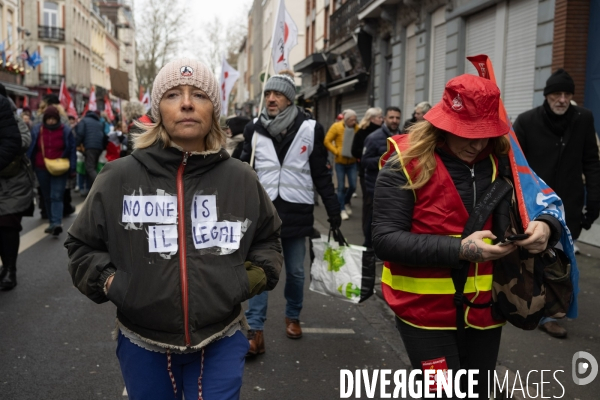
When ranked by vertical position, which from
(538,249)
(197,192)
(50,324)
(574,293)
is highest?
(197,192)

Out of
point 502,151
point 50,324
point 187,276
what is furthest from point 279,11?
point 187,276

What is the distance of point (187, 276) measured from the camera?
236 centimetres

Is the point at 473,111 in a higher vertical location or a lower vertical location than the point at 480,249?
higher

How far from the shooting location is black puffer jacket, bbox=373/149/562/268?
2658mm

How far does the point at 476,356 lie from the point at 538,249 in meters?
0.55

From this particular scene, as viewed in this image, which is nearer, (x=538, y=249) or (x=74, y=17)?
(x=538, y=249)

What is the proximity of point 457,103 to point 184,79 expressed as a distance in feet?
3.52

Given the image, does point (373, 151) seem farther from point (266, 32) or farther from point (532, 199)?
point (266, 32)

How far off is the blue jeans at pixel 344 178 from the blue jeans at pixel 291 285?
722cm

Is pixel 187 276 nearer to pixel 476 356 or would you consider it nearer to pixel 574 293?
pixel 476 356

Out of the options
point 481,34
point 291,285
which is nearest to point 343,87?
point 481,34

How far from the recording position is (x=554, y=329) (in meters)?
5.38

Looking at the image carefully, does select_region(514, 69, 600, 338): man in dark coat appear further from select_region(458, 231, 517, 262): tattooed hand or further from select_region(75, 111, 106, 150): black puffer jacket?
select_region(75, 111, 106, 150): black puffer jacket

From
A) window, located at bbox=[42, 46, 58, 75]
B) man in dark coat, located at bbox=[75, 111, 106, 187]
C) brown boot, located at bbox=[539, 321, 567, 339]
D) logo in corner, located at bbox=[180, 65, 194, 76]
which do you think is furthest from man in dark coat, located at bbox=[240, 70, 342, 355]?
window, located at bbox=[42, 46, 58, 75]
